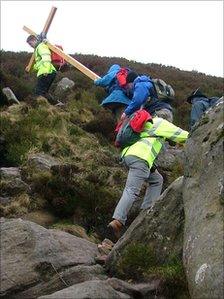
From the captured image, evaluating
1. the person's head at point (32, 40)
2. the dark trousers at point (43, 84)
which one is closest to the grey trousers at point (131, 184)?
the person's head at point (32, 40)

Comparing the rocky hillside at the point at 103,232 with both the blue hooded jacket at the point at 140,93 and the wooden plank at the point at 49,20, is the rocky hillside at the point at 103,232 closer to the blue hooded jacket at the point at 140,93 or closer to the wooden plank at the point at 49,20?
the blue hooded jacket at the point at 140,93

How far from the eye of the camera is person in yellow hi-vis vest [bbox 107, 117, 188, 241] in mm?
7121

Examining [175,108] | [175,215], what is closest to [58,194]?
[175,215]

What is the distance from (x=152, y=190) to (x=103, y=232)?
5.08 feet

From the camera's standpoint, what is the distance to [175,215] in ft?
21.6

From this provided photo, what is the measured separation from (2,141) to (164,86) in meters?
5.11

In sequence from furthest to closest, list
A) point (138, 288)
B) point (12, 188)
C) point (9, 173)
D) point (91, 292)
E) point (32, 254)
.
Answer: point (9, 173), point (12, 188), point (32, 254), point (138, 288), point (91, 292)

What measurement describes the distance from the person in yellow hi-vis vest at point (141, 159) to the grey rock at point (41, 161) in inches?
137

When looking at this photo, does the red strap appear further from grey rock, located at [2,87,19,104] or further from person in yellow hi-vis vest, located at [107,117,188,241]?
grey rock, located at [2,87,19,104]

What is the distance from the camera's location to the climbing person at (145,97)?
7.73m

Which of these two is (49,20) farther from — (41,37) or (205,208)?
(205,208)

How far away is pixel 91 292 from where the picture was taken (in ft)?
16.7

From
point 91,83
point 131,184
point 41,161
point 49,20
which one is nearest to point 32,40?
point 49,20

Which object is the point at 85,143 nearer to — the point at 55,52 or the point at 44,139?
the point at 44,139
